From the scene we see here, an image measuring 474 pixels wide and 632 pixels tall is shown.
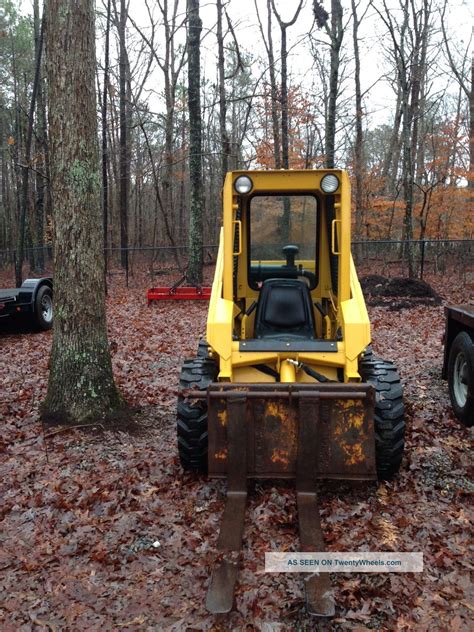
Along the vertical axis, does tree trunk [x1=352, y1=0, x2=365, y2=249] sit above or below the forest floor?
above

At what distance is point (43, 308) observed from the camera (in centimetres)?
1070

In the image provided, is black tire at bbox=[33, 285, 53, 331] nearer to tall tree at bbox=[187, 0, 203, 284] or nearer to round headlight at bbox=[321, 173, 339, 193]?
tall tree at bbox=[187, 0, 203, 284]

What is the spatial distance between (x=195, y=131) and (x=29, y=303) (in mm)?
7416

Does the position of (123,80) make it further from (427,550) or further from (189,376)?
(427,550)

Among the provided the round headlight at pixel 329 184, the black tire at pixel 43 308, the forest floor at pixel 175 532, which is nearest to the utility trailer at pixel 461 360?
the forest floor at pixel 175 532

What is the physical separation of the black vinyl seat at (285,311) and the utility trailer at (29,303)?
649cm

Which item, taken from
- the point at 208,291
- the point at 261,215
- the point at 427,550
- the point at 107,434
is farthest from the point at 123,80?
the point at 427,550

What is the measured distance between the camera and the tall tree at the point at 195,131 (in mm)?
14562

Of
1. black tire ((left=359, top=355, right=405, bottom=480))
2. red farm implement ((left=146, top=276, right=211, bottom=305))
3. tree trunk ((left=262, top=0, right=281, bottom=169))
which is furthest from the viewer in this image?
tree trunk ((left=262, top=0, right=281, bottom=169))

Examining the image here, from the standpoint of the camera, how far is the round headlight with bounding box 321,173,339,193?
4.51 m

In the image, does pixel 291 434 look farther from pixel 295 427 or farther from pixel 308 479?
pixel 308 479

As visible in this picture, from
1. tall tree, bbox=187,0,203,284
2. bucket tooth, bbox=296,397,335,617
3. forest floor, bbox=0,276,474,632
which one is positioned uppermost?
tall tree, bbox=187,0,203,284

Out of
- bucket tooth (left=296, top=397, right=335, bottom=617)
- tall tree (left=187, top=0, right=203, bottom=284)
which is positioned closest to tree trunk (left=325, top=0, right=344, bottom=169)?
tall tree (left=187, top=0, right=203, bottom=284)

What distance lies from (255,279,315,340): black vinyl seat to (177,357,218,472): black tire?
3.30 ft
